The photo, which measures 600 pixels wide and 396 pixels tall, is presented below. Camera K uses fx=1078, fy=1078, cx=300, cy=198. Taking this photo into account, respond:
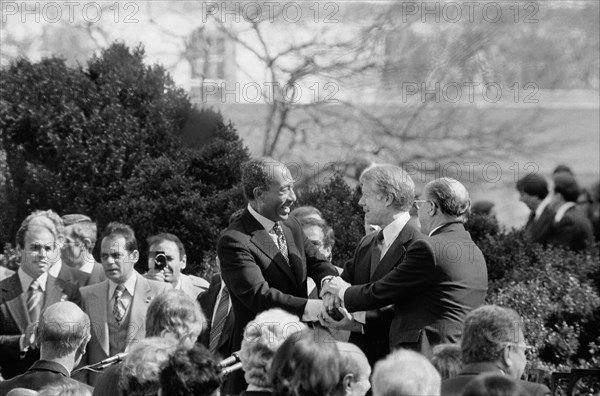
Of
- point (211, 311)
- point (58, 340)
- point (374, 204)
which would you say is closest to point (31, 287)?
point (211, 311)

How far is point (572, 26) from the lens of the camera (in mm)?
17953

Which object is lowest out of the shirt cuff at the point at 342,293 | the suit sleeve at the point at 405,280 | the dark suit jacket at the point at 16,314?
the dark suit jacket at the point at 16,314

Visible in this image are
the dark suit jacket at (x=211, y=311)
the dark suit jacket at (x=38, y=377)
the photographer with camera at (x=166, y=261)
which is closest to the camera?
the dark suit jacket at (x=38, y=377)

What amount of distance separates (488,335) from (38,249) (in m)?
4.31

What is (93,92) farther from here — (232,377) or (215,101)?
(232,377)

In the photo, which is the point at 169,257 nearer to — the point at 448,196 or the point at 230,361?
the point at 230,361

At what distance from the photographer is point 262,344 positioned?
218 inches

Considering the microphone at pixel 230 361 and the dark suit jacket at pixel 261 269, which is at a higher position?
the dark suit jacket at pixel 261 269

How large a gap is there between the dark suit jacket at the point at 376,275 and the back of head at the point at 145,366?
1948mm

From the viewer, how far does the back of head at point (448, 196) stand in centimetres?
695

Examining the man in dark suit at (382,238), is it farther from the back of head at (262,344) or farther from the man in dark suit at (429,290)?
the back of head at (262,344)

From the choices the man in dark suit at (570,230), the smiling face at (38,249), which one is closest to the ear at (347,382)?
the smiling face at (38,249)

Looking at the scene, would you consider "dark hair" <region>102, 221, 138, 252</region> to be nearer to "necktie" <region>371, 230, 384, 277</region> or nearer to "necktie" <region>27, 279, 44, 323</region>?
"necktie" <region>27, 279, 44, 323</region>

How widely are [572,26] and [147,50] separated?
25.3ft
